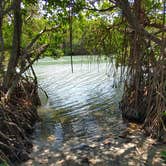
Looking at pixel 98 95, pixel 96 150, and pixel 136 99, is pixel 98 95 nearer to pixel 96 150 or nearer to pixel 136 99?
pixel 136 99

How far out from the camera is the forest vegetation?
18.0ft

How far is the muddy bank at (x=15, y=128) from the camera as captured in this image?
4984 mm

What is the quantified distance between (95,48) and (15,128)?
4.33m

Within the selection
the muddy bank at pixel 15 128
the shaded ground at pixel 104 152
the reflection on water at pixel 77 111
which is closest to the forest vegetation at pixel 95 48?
the muddy bank at pixel 15 128

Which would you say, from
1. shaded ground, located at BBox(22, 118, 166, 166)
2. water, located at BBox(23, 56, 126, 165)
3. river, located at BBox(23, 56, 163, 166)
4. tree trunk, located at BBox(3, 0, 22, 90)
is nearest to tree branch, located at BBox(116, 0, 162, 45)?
shaded ground, located at BBox(22, 118, 166, 166)

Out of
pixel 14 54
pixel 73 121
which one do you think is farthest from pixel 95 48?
pixel 14 54

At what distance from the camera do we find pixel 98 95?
11445 millimetres

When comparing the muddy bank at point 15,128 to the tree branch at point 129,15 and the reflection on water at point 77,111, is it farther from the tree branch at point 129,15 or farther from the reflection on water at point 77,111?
the tree branch at point 129,15

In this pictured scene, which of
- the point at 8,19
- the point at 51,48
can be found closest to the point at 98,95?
the point at 51,48

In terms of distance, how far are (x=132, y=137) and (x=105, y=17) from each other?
154 inches

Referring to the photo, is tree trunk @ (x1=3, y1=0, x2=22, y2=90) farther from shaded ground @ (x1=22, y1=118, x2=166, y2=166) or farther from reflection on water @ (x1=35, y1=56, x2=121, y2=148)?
shaded ground @ (x1=22, y1=118, x2=166, y2=166)

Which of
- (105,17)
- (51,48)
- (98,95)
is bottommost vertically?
(98,95)

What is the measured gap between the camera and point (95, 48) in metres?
9.33

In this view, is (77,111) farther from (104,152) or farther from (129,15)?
(129,15)
